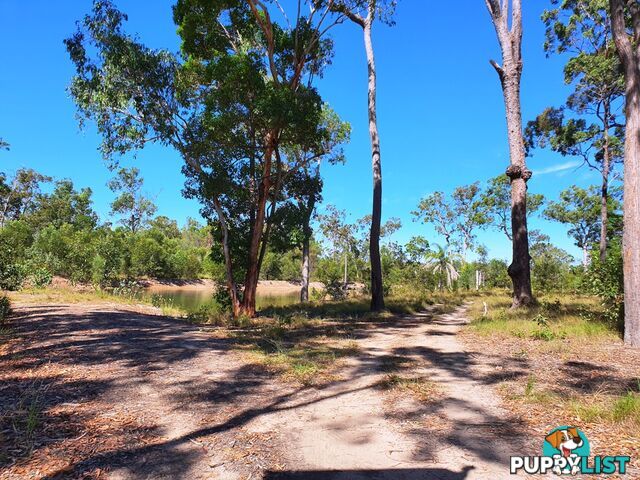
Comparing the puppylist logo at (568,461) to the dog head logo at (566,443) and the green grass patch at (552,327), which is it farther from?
the green grass patch at (552,327)

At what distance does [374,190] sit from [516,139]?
5073 millimetres

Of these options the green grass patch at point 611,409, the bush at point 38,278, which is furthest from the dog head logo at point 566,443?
the bush at point 38,278

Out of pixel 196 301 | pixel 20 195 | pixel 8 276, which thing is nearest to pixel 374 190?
pixel 8 276

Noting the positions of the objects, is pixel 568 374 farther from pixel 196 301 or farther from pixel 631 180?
pixel 196 301

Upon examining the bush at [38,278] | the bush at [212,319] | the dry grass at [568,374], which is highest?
the bush at [38,278]

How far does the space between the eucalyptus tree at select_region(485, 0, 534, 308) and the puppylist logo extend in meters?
8.69

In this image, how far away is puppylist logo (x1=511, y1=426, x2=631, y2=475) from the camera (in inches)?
96.9

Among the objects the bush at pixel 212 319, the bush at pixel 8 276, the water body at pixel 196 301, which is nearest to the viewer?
the bush at pixel 212 319

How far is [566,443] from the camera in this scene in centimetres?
280

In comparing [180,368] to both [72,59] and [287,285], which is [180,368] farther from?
[287,285]

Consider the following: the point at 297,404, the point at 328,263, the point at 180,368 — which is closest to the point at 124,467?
the point at 297,404

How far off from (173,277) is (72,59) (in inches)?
1653

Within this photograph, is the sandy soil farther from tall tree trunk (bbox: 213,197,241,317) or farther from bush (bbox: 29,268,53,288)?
bush (bbox: 29,268,53,288)

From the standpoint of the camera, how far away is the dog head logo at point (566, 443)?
8.82 ft
